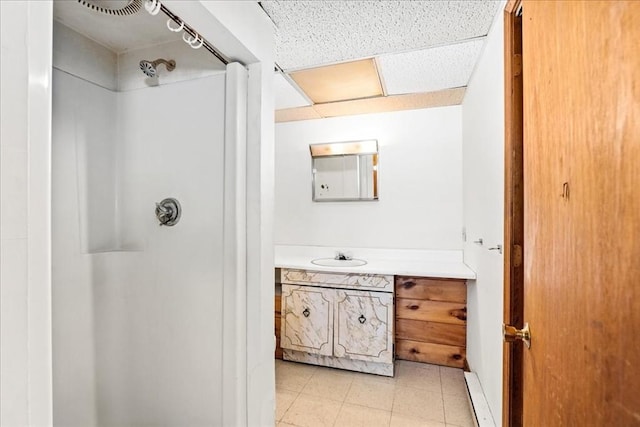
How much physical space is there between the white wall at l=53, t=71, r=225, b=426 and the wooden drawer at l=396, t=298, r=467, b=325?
5.17 feet

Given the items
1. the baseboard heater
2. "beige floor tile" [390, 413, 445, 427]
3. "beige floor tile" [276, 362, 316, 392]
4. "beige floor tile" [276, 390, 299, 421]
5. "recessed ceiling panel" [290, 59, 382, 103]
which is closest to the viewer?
the baseboard heater

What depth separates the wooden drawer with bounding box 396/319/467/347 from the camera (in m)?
Result: 2.30

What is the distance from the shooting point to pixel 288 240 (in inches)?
117

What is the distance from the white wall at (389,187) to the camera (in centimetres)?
255

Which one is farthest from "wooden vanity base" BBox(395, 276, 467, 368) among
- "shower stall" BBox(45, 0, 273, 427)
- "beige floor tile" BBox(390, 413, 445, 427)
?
"shower stall" BBox(45, 0, 273, 427)

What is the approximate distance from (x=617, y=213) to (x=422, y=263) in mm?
2118

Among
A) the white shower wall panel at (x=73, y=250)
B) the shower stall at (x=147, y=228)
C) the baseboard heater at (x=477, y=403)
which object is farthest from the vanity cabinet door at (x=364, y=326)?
the white shower wall panel at (x=73, y=250)

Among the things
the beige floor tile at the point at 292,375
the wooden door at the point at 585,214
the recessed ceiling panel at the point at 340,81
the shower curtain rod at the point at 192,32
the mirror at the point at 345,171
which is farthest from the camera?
the mirror at the point at 345,171

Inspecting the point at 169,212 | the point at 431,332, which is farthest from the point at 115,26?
the point at 431,332

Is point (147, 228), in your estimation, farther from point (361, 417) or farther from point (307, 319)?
point (361, 417)

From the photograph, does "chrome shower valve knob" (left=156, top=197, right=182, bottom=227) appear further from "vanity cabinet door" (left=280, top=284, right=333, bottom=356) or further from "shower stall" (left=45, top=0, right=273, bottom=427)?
"vanity cabinet door" (left=280, top=284, right=333, bottom=356)

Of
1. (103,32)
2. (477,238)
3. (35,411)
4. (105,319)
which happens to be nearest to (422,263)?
(477,238)

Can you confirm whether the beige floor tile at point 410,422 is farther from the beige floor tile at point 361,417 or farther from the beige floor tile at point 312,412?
the beige floor tile at point 312,412

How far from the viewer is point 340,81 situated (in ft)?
6.88
